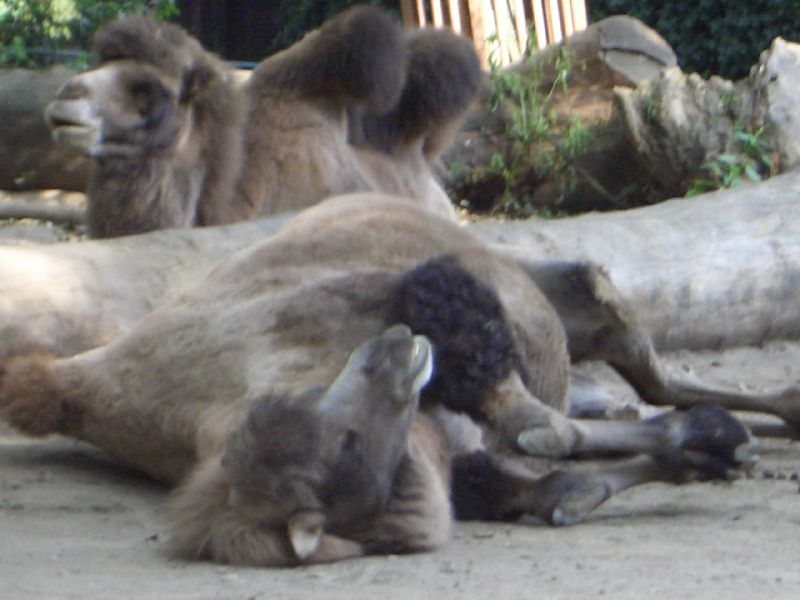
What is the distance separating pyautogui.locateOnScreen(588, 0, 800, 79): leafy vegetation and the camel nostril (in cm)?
961

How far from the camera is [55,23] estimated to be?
39.9 ft

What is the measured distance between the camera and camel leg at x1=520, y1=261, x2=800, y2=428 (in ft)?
15.9

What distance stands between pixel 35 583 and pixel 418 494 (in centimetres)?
84

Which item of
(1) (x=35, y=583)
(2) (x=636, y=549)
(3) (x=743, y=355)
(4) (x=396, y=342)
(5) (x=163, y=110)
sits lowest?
(3) (x=743, y=355)

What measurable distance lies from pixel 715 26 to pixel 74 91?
9922mm

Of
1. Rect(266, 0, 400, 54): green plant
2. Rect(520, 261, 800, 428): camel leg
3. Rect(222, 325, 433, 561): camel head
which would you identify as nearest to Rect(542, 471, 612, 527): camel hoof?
Rect(222, 325, 433, 561): camel head

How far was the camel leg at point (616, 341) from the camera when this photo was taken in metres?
4.83

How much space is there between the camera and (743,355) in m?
6.49

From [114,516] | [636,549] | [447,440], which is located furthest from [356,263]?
[636,549]

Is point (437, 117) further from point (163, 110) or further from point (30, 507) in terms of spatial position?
point (30, 507)

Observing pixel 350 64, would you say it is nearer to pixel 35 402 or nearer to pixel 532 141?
pixel 35 402

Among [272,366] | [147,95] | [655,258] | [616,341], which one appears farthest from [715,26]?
[272,366]

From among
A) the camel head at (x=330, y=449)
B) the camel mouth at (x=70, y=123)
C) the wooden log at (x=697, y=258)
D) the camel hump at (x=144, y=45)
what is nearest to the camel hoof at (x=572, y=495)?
the camel head at (x=330, y=449)

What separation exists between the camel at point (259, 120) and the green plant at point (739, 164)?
166cm
